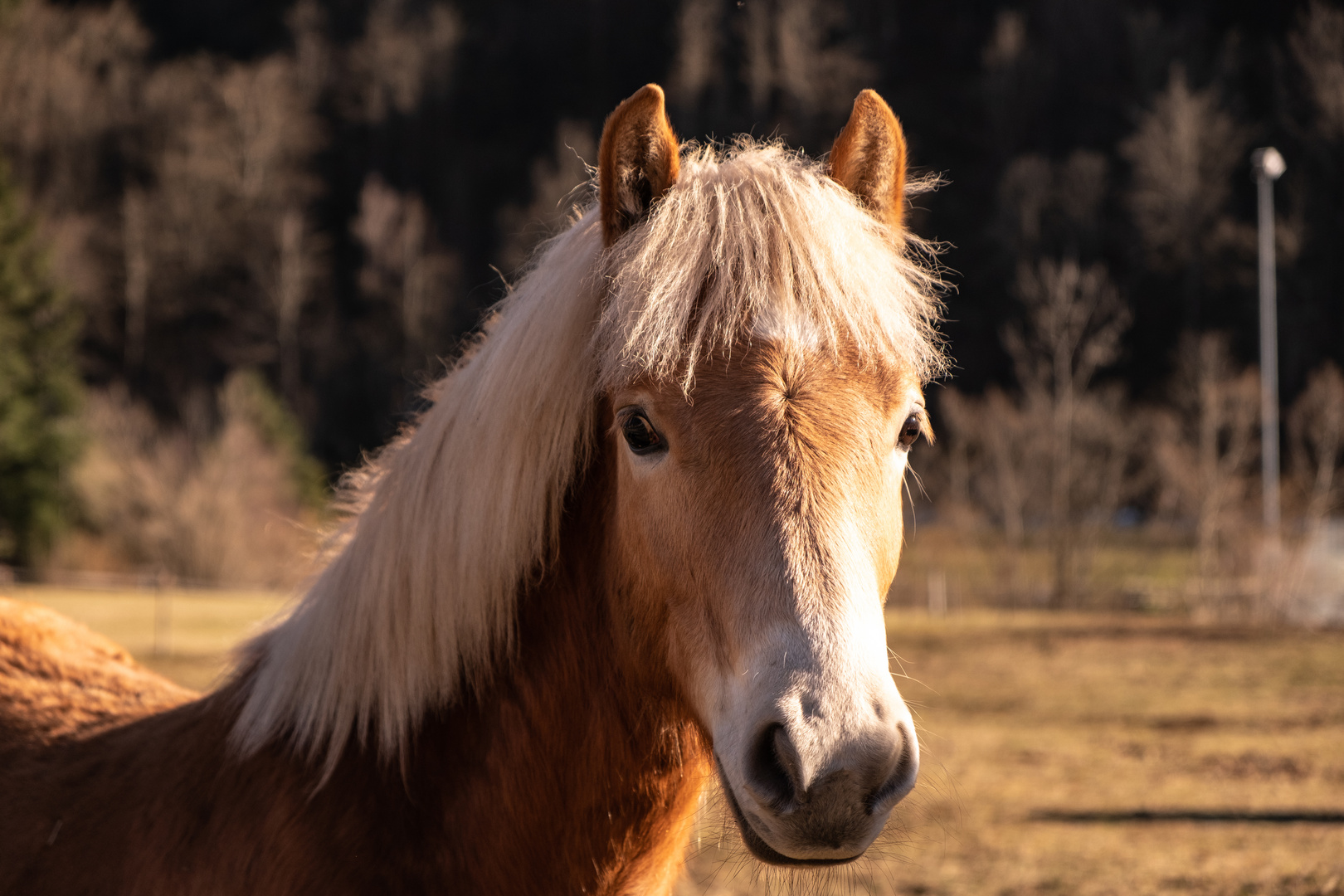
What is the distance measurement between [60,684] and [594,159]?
34.5 metres

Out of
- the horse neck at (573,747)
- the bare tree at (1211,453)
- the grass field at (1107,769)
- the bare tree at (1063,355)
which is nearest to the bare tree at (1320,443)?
the bare tree at (1211,453)

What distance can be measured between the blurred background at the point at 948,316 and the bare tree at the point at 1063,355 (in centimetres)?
14

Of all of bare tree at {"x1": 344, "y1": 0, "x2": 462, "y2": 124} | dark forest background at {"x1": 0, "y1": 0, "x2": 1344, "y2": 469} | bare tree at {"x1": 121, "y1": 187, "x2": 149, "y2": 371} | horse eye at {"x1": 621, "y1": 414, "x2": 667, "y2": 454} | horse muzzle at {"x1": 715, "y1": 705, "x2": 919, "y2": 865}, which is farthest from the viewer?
bare tree at {"x1": 344, "y1": 0, "x2": 462, "y2": 124}

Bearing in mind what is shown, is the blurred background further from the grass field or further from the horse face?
the horse face

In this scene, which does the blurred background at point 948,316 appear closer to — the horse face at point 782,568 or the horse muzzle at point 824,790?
the horse face at point 782,568

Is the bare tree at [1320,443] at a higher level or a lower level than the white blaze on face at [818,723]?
lower

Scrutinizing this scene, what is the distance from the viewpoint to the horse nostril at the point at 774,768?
1.52 metres

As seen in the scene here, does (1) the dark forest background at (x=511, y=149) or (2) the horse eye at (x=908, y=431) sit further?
(1) the dark forest background at (x=511, y=149)

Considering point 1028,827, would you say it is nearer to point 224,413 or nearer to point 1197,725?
point 1197,725

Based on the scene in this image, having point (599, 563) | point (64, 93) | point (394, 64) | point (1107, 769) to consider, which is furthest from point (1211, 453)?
point (64, 93)

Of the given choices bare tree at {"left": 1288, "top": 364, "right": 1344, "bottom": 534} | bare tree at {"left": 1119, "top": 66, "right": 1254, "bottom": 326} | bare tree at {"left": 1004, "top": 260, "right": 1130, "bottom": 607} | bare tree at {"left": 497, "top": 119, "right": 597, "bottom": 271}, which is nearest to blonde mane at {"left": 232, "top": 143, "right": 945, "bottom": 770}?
bare tree at {"left": 1288, "top": 364, "right": 1344, "bottom": 534}

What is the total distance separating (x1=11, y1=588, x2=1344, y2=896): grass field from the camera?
5.27m

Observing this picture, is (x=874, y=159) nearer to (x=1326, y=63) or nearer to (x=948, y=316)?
(x=948, y=316)

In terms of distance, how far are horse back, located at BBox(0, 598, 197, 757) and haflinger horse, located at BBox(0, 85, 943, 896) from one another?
1.28 feet
